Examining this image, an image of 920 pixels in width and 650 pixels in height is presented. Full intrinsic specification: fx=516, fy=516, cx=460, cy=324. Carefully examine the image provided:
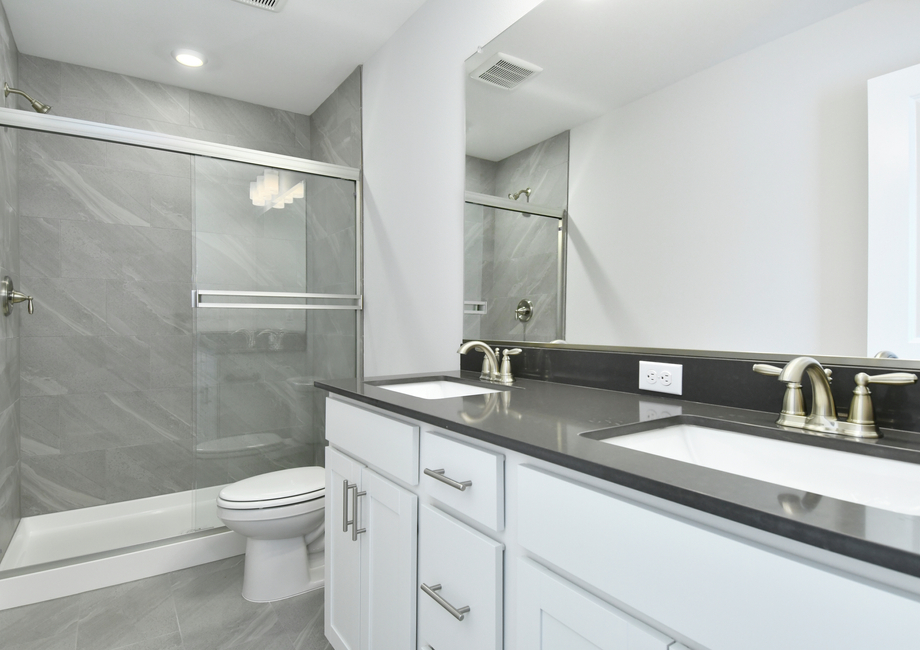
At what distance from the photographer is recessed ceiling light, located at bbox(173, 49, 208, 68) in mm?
2644

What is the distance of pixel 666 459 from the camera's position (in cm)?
71

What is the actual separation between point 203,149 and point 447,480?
6.78 ft

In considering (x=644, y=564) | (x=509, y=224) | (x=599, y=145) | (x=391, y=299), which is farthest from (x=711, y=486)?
(x=391, y=299)

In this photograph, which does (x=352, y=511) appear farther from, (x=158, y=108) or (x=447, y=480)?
(x=158, y=108)

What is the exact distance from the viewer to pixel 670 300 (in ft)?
4.15

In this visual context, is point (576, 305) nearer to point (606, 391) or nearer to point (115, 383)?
point (606, 391)

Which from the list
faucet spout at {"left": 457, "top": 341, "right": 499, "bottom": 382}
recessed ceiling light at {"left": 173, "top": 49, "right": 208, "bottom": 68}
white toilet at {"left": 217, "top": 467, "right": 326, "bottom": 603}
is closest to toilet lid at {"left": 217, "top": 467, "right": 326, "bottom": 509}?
white toilet at {"left": 217, "top": 467, "right": 326, "bottom": 603}

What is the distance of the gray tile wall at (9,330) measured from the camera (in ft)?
7.15

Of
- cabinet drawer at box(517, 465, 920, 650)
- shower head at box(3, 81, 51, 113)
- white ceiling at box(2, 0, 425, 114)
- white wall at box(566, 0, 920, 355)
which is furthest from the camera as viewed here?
white ceiling at box(2, 0, 425, 114)

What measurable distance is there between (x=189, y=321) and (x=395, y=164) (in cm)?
158

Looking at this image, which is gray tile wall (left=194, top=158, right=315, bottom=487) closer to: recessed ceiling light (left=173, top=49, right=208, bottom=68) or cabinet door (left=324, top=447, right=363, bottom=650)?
recessed ceiling light (left=173, top=49, right=208, bottom=68)

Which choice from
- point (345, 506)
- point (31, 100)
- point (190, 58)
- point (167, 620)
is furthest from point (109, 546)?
point (190, 58)

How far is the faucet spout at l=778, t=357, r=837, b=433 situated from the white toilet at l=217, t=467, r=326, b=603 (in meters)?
1.66

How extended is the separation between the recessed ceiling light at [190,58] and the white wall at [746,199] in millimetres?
2235
